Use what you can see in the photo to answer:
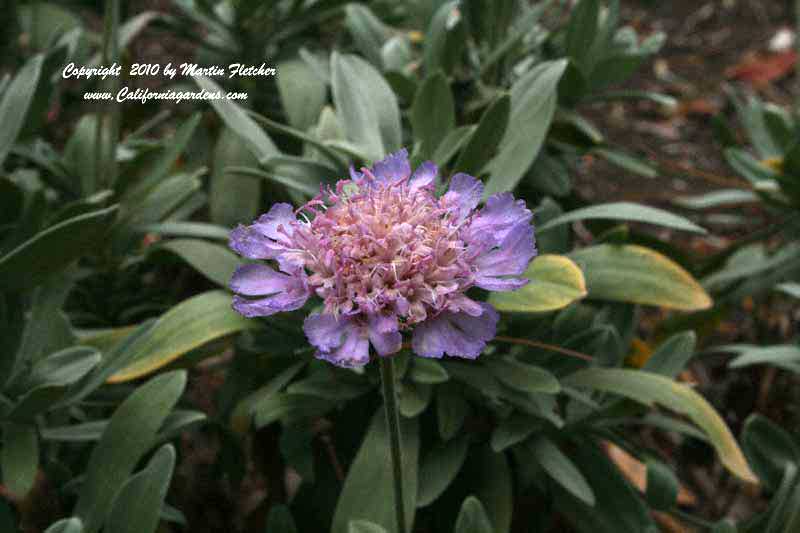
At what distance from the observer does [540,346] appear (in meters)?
1.78

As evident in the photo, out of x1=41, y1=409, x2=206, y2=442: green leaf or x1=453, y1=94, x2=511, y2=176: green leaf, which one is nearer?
x1=453, y1=94, x2=511, y2=176: green leaf

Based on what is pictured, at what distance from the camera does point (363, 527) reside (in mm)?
1330

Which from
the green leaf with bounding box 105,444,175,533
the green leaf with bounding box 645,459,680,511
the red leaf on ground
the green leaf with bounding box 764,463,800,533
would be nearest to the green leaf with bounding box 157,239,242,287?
the green leaf with bounding box 105,444,175,533

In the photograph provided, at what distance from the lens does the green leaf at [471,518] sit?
1370 millimetres

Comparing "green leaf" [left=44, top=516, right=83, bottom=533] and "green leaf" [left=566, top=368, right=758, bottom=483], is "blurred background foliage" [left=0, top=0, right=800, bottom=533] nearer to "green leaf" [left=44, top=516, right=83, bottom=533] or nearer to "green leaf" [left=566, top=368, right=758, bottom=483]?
"green leaf" [left=566, top=368, right=758, bottom=483]

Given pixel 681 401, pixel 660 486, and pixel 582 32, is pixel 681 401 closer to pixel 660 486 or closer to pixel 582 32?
pixel 660 486

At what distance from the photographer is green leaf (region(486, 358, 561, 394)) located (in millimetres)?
1600

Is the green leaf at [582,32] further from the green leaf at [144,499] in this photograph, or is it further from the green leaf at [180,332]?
the green leaf at [144,499]

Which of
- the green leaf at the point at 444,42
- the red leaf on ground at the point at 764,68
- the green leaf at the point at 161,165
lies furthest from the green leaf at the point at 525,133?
the red leaf on ground at the point at 764,68

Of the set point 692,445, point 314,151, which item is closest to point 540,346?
point 314,151

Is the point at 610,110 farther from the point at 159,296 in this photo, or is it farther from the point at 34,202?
the point at 34,202

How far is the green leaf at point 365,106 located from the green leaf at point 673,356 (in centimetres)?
63

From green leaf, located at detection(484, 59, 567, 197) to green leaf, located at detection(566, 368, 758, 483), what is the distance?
389 mm

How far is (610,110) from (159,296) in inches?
81.4
